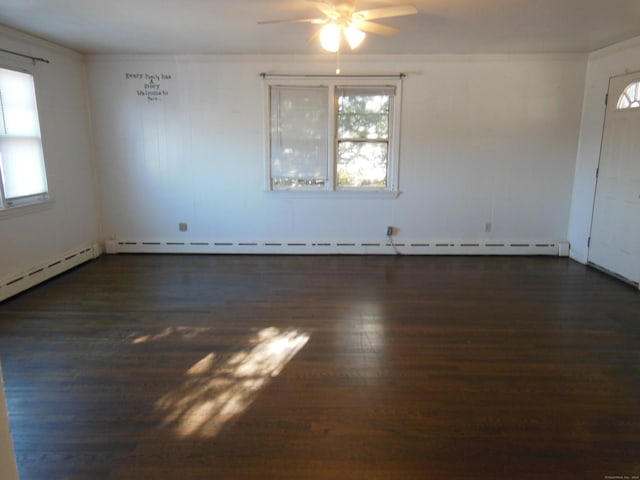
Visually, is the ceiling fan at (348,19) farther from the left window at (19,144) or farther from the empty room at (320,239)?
the left window at (19,144)

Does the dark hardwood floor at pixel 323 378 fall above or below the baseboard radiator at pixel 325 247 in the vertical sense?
below

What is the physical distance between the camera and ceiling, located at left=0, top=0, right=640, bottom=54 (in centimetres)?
350

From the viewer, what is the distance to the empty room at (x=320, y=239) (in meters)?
2.25

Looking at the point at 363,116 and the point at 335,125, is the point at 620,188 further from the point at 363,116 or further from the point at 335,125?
the point at 335,125

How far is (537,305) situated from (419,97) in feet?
9.70

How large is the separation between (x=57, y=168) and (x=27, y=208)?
73 centimetres

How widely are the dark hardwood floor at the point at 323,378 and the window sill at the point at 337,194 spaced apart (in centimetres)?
140

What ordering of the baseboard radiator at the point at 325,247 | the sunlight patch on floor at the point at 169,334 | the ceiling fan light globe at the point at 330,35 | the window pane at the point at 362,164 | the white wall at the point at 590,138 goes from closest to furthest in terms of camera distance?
the sunlight patch on floor at the point at 169,334
the ceiling fan light globe at the point at 330,35
the white wall at the point at 590,138
the window pane at the point at 362,164
the baseboard radiator at the point at 325,247

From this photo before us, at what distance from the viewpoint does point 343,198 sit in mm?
5730

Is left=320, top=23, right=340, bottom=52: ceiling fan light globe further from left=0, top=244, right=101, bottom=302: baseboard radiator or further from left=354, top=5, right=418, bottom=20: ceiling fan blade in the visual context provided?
left=0, top=244, right=101, bottom=302: baseboard radiator

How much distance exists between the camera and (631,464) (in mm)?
2008

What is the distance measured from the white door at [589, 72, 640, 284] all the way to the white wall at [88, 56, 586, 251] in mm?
574

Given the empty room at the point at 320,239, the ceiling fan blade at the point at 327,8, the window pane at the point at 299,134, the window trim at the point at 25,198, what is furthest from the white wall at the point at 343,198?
the ceiling fan blade at the point at 327,8

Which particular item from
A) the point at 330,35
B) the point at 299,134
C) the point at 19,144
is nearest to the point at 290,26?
Answer: the point at 330,35
